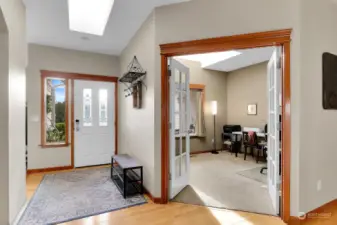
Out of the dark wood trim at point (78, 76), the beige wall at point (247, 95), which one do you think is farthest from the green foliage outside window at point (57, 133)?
the beige wall at point (247, 95)

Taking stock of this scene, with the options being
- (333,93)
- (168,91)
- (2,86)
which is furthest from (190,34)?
(2,86)

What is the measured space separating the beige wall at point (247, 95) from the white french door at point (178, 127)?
11.0 feet

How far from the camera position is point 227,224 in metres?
2.20

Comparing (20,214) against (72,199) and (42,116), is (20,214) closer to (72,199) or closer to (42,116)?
(72,199)

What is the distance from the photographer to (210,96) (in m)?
6.49

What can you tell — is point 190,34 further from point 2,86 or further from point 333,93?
point 2,86

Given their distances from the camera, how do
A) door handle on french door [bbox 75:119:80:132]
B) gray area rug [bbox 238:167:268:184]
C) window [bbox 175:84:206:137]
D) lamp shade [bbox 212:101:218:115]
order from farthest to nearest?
lamp shade [bbox 212:101:218:115], window [bbox 175:84:206:137], door handle on french door [bbox 75:119:80:132], gray area rug [bbox 238:167:268:184]

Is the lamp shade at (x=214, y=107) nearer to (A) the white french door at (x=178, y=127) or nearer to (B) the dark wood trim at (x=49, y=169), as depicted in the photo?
(A) the white french door at (x=178, y=127)

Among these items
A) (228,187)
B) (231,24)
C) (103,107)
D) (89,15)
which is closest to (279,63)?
(231,24)

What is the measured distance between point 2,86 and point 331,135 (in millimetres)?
3757

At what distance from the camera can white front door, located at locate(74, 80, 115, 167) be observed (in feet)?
14.9

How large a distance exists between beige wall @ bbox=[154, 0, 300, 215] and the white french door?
22 cm

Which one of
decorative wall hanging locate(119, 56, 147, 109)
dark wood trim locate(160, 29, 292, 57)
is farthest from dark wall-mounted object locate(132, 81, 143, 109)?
dark wood trim locate(160, 29, 292, 57)

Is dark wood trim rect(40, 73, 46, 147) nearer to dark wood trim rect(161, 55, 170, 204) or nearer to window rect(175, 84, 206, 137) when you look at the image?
dark wood trim rect(161, 55, 170, 204)
